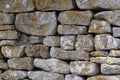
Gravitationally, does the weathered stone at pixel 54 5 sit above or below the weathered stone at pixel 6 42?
above

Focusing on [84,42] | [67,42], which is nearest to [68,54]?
[67,42]

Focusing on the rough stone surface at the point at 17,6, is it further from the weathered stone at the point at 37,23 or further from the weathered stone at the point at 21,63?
the weathered stone at the point at 21,63

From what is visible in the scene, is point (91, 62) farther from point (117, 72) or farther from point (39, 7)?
point (39, 7)

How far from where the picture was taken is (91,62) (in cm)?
313

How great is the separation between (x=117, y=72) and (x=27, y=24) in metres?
1.23

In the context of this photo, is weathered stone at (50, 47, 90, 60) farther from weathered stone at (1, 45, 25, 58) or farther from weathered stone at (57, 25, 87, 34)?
weathered stone at (1, 45, 25, 58)

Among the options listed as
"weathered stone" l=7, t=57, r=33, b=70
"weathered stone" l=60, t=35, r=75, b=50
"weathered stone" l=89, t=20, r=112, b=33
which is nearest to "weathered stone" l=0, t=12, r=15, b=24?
"weathered stone" l=7, t=57, r=33, b=70

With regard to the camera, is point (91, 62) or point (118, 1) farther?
point (91, 62)

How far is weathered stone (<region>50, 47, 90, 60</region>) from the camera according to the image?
10.4ft

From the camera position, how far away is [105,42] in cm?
303

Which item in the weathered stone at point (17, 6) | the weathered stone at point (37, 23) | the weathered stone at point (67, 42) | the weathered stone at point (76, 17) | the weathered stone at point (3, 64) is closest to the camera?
the weathered stone at point (76, 17)

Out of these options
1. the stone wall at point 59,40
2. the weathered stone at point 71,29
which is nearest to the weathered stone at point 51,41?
the stone wall at point 59,40

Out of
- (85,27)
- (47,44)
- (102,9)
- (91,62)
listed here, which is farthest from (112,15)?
(47,44)

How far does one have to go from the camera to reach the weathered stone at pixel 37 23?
3328 mm
